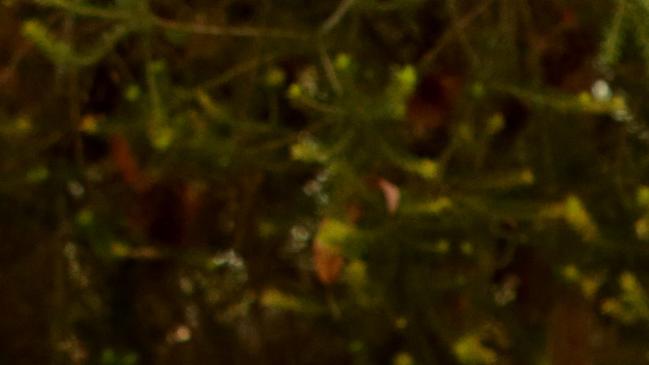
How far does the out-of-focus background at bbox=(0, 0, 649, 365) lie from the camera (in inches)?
49.0

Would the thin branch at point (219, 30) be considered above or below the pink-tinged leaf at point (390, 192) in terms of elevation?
above

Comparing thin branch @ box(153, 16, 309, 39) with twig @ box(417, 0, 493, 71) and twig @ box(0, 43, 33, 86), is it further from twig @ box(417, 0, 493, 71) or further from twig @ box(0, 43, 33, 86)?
twig @ box(0, 43, 33, 86)

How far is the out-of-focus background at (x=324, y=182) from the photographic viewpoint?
4.08 ft

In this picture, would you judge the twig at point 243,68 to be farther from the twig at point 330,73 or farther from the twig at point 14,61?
the twig at point 14,61

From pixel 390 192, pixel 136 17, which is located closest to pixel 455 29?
pixel 390 192

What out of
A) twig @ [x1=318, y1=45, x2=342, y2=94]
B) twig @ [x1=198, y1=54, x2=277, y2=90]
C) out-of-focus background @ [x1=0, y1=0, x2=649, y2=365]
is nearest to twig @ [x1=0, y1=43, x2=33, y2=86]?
out-of-focus background @ [x1=0, y1=0, x2=649, y2=365]

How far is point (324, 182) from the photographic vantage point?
4.56ft

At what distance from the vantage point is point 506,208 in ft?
4.06

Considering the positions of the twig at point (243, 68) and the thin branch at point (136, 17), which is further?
the twig at point (243, 68)

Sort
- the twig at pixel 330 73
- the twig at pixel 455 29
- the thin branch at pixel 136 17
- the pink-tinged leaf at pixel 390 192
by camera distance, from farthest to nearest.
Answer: the twig at pixel 455 29 → the pink-tinged leaf at pixel 390 192 → the twig at pixel 330 73 → the thin branch at pixel 136 17

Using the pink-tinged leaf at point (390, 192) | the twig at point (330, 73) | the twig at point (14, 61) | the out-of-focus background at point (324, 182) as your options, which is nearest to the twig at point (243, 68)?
the out-of-focus background at point (324, 182)

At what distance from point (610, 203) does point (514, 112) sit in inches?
16.1

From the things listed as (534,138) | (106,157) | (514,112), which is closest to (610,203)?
(534,138)

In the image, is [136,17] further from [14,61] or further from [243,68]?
[14,61]
